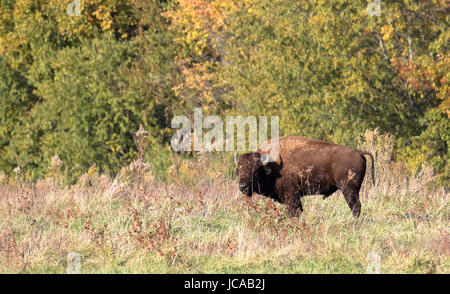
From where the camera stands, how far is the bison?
12.8 m

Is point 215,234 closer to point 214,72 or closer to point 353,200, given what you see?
point 353,200

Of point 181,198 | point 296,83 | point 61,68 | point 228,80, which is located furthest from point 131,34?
point 181,198

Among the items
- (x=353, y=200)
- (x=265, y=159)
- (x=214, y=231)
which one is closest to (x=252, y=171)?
(x=265, y=159)

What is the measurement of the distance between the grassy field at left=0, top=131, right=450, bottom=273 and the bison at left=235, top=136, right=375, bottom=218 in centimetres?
31

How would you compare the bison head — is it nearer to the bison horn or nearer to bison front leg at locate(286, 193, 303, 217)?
the bison horn

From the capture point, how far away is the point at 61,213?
12594 millimetres

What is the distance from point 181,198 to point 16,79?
29.0 m

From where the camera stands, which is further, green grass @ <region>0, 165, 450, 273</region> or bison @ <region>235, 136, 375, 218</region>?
bison @ <region>235, 136, 375, 218</region>

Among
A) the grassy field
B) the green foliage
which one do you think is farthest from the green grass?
the green foliage

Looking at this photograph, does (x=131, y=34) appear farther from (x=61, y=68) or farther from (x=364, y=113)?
(x=364, y=113)

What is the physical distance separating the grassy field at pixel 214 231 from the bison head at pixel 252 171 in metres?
0.25

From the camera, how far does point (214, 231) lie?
11.3 metres

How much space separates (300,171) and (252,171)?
0.72 metres

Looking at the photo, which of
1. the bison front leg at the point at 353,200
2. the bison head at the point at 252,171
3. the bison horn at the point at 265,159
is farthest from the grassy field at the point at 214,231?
the bison horn at the point at 265,159
